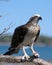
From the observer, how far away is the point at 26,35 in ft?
23.9

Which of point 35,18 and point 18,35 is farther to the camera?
point 18,35

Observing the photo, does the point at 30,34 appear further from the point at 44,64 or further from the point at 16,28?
the point at 44,64

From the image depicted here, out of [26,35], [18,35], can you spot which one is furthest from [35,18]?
[18,35]

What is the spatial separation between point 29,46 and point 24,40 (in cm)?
16

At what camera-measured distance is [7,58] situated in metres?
6.50

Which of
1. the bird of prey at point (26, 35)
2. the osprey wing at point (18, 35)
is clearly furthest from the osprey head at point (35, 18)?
the osprey wing at point (18, 35)

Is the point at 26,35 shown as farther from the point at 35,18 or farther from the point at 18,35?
the point at 35,18

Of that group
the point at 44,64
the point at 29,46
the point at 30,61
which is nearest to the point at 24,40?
the point at 29,46

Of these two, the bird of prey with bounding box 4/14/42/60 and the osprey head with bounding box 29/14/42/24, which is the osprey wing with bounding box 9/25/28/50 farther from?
the osprey head with bounding box 29/14/42/24

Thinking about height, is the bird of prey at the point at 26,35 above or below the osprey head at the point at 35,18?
below

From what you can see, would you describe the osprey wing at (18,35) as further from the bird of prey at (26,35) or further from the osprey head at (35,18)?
the osprey head at (35,18)

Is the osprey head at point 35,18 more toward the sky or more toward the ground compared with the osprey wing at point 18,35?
more toward the sky

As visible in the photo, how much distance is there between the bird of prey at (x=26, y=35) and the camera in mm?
7160

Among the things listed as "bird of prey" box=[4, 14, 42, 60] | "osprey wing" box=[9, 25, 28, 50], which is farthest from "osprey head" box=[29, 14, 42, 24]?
"osprey wing" box=[9, 25, 28, 50]
